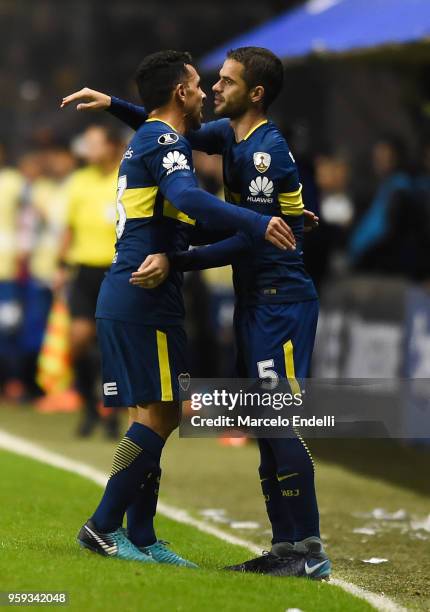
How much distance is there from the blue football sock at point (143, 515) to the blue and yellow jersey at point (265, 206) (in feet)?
2.95

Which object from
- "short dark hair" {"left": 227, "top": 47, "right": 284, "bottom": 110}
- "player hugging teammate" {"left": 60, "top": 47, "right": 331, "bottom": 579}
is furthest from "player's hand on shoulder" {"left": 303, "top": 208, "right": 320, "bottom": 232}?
"short dark hair" {"left": 227, "top": 47, "right": 284, "bottom": 110}

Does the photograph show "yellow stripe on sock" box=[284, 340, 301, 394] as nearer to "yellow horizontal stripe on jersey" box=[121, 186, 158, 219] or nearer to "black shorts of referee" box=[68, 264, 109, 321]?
"yellow horizontal stripe on jersey" box=[121, 186, 158, 219]

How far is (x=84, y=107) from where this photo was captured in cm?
729

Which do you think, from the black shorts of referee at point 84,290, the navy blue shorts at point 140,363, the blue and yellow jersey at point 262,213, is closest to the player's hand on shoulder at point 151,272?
the blue and yellow jersey at point 262,213

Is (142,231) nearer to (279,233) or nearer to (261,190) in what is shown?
(261,190)

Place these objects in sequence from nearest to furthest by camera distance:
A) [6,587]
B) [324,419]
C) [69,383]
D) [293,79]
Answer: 1. [6,587]
2. [324,419]
3. [69,383]
4. [293,79]

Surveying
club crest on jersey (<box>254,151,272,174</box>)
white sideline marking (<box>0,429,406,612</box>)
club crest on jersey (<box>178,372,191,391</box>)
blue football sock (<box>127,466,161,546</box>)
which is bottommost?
white sideline marking (<box>0,429,406,612</box>)

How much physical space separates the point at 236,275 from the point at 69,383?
373 inches

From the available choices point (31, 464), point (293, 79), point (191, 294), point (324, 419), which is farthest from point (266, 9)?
point (324, 419)

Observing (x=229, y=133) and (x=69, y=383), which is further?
(x=69, y=383)

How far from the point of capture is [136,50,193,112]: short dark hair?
7.03 m

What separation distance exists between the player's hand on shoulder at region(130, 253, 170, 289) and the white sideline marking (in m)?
1.47

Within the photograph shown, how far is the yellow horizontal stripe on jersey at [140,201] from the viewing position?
22.9ft

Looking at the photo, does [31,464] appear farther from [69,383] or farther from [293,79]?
[293,79]
